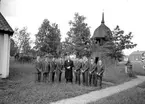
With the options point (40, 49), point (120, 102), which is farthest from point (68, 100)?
point (40, 49)

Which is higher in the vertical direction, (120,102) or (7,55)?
(7,55)

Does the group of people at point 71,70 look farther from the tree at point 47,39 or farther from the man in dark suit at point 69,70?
the tree at point 47,39

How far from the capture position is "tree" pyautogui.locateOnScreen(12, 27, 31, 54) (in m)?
41.7

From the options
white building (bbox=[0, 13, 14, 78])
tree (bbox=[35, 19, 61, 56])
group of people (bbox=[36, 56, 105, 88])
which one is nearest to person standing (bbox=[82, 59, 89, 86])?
group of people (bbox=[36, 56, 105, 88])

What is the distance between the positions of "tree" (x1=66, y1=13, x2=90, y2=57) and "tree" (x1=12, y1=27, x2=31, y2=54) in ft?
44.4

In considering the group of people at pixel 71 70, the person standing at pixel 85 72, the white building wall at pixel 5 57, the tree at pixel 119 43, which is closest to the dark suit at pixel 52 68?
the group of people at pixel 71 70

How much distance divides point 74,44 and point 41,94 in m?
28.0

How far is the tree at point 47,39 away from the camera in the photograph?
42.9 metres

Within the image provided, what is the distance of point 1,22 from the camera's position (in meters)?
10.8

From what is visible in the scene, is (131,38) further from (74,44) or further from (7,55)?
(74,44)

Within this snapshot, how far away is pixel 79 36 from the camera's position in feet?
115

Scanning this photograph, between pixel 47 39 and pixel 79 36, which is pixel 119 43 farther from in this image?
pixel 47 39

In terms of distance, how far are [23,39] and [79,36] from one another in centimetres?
1660

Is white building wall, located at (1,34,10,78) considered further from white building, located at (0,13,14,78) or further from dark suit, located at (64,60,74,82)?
dark suit, located at (64,60,74,82)
